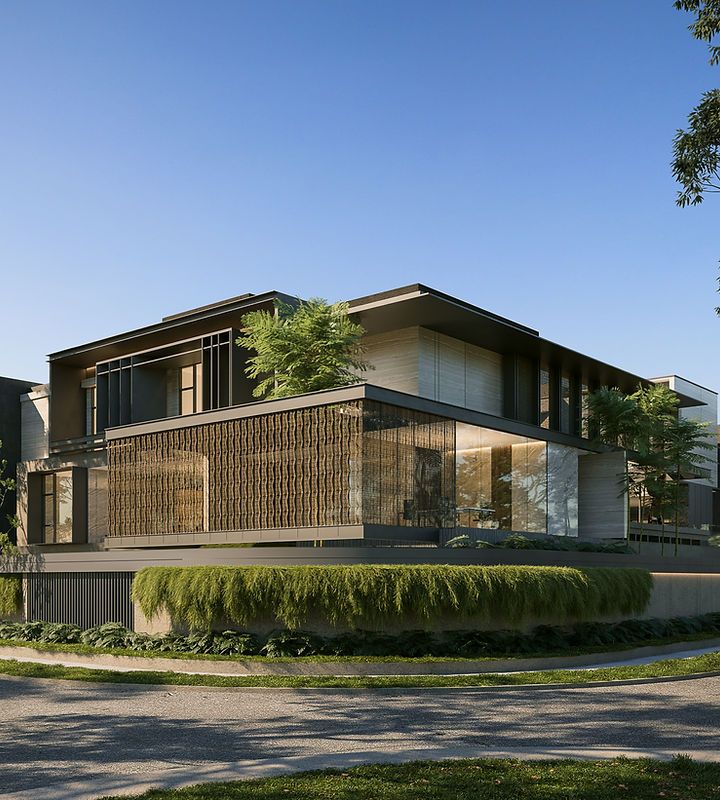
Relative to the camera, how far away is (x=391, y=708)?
13875 millimetres

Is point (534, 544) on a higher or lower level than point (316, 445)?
lower

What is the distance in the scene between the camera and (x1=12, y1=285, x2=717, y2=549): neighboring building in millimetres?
23859

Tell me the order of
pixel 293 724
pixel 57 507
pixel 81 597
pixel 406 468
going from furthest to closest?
pixel 57 507, pixel 406 468, pixel 81 597, pixel 293 724

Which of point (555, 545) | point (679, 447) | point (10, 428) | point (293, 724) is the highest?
point (10, 428)

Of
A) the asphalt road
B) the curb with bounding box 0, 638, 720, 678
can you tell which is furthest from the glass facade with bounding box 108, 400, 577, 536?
the asphalt road

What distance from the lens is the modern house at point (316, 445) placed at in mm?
23703

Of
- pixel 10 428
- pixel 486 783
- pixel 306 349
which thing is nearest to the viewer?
pixel 486 783

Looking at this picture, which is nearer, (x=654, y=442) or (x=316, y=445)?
(x=316, y=445)

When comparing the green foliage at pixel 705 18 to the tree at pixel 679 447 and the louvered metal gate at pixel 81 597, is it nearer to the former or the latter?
the louvered metal gate at pixel 81 597

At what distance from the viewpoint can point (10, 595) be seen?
84.1ft

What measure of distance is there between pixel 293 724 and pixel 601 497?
26304mm

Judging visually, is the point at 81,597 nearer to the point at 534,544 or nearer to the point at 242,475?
the point at 242,475

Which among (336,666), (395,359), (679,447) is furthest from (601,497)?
(336,666)

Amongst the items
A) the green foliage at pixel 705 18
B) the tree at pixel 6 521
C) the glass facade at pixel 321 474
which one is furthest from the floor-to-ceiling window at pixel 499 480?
the tree at pixel 6 521
